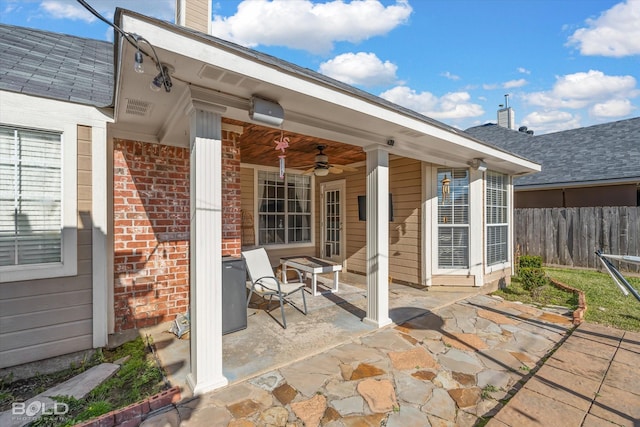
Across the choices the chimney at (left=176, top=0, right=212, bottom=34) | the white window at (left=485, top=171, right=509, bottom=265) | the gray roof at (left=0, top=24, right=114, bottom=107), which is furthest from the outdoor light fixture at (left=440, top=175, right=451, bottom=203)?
the gray roof at (left=0, top=24, right=114, bottom=107)

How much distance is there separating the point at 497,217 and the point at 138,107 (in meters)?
6.26

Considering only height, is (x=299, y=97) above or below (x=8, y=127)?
above

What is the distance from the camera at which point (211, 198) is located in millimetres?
2307

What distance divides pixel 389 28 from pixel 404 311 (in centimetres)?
716

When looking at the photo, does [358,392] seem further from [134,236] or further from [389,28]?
[389,28]

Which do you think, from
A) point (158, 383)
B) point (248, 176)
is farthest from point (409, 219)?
point (158, 383)

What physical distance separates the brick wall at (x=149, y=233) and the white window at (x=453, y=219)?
13.9ft

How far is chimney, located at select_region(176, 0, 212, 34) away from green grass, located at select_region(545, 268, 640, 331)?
6194 millimetres

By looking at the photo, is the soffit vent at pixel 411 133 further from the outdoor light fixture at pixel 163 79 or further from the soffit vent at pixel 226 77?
the outdoor light fixture at pixel 163 79

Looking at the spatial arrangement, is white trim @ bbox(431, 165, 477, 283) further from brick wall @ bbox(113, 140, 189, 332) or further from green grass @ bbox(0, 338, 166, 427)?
green grass @ bbox(0, 338, 166, 427)

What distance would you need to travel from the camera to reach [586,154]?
377 inches

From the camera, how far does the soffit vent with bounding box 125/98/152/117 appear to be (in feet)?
8.56

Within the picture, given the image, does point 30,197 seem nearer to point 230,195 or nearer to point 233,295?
point 230,195

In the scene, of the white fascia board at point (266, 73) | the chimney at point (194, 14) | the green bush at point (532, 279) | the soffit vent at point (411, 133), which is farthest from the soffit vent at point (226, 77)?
the green bush at point (532, 279)
